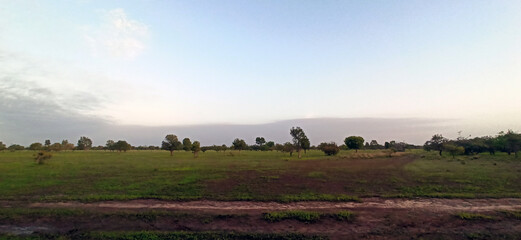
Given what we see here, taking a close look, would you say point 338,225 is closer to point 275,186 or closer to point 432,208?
point 432,208

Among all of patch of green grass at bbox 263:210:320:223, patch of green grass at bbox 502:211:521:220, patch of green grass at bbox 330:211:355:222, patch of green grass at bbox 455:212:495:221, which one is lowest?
patch of green grass at bbox 502:211:521:220

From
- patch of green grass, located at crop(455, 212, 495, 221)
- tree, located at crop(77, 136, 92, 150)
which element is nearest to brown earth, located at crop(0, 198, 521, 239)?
patch of green grass, located at crop(455, 212, 495, 221)

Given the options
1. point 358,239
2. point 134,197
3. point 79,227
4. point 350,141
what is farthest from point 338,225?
point 350,141

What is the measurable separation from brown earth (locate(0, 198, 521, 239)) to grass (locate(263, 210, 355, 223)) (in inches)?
11.5

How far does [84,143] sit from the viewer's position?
121438 millimetres

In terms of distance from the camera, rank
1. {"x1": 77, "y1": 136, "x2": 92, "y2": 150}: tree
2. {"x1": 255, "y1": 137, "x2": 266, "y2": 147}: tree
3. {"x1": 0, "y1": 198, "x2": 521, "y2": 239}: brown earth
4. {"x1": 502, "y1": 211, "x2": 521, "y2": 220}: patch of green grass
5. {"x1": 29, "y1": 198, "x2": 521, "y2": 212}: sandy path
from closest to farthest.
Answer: {"x1": 0, "y1": 198, "x2": 521, "y2": 239}: brown earth → {"x1": 502, "y1": 211, "x2": 521, "y2": 220}: patch of green grass → {"x1": 29, "y1": 198, "x2": 521, "y2": 212}: sandy path → {"x1": 77, "y1": 136, "x2": 92, "y2": 150}: tree → {"x1": 255, "y1": 137, "x2": 266, "y2": 147}: tree

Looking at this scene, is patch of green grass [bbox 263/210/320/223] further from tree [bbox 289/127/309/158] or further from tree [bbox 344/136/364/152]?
tree [bbox 344/136/364/152]

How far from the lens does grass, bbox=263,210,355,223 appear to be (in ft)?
33.8

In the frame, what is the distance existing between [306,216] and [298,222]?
60cm

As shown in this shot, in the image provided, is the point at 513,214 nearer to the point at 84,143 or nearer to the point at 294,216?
the point at 294,216

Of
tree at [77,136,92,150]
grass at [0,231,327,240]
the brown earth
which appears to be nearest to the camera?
grass at [0,231,327,240]

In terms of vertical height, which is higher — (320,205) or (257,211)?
(257,211)

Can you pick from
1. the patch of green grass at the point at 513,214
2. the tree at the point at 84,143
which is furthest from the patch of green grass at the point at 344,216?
the tree at the point at 84,143

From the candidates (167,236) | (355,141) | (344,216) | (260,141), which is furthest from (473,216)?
(260,141)
